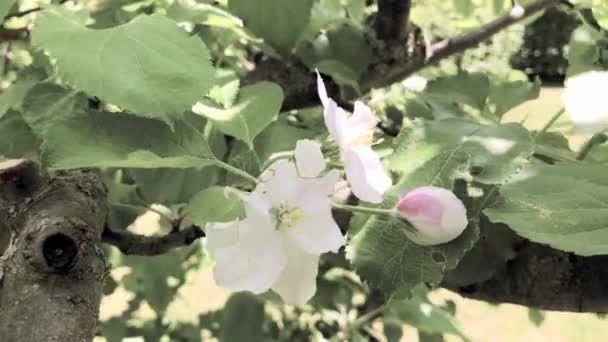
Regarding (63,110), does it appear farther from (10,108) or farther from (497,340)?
(497,340)

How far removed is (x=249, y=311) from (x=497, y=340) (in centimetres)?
161

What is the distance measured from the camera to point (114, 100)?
1.08ft

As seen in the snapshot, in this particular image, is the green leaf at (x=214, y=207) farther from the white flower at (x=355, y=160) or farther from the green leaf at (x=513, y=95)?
the green leaf at (x=513, y=95)

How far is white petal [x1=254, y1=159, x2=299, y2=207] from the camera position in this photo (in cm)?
32

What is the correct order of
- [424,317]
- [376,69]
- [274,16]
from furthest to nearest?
[424,317], [376,69], [274,16]

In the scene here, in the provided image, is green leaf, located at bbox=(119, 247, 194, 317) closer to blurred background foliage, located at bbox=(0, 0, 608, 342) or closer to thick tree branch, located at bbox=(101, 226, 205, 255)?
blurred background foliage, located at bbox=(0, 0, 608, 342)

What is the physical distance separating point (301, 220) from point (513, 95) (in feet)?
1.21

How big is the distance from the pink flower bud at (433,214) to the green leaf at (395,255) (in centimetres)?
2

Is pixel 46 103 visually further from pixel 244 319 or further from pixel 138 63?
pixel 244 319

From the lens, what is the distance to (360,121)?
344 mm

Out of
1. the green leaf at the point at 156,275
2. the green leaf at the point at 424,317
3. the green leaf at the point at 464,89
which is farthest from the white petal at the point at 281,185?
the green leaf at the point at 156,275

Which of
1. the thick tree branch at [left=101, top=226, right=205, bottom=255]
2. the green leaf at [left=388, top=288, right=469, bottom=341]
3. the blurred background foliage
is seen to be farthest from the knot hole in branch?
the green leaf at [left=388, top=288, right=469, bottom=341]

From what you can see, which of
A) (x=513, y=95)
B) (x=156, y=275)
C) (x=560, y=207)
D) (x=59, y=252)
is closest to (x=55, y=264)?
(x=59, y=252)

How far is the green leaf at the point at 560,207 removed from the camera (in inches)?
12.5
